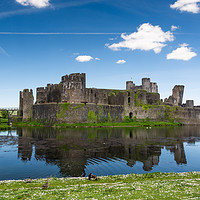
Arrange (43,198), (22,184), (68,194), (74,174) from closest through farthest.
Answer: (43,198) < (68,194) < (22,184) < (74,174)

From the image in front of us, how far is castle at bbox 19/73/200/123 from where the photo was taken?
5381 cm

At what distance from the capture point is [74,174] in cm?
1445

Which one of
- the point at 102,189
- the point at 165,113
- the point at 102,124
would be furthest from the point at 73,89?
the point at 102,189

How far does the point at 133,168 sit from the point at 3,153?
13063 mm

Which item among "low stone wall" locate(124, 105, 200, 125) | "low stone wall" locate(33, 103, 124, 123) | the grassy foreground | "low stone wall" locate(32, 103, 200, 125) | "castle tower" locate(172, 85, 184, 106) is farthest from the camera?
"castle tower" locate(172, 85, 184, 106)

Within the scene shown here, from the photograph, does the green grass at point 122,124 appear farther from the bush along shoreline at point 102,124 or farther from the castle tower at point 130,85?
the castle tower at point 130,85

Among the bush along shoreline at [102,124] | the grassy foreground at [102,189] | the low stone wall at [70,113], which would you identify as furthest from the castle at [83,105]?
the grassy foreground at [102,189]

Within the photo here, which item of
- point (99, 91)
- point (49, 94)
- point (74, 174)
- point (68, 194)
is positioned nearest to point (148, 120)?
point (99, 91)

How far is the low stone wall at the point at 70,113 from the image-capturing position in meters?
53.1

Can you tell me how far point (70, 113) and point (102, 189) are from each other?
143 ft

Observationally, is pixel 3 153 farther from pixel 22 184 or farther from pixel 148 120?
pixel 148 120

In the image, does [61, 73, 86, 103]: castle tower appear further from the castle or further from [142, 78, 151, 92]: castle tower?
[142, 78, 151, 92]: castle tower

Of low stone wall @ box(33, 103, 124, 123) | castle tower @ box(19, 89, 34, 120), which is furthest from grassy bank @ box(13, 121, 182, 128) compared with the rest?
castle tower @ box(19, 89, 34, 120)

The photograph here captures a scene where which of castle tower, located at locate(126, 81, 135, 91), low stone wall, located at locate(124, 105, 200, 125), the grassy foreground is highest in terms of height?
castle tower, located at locate(126, 81, 135, 91)
